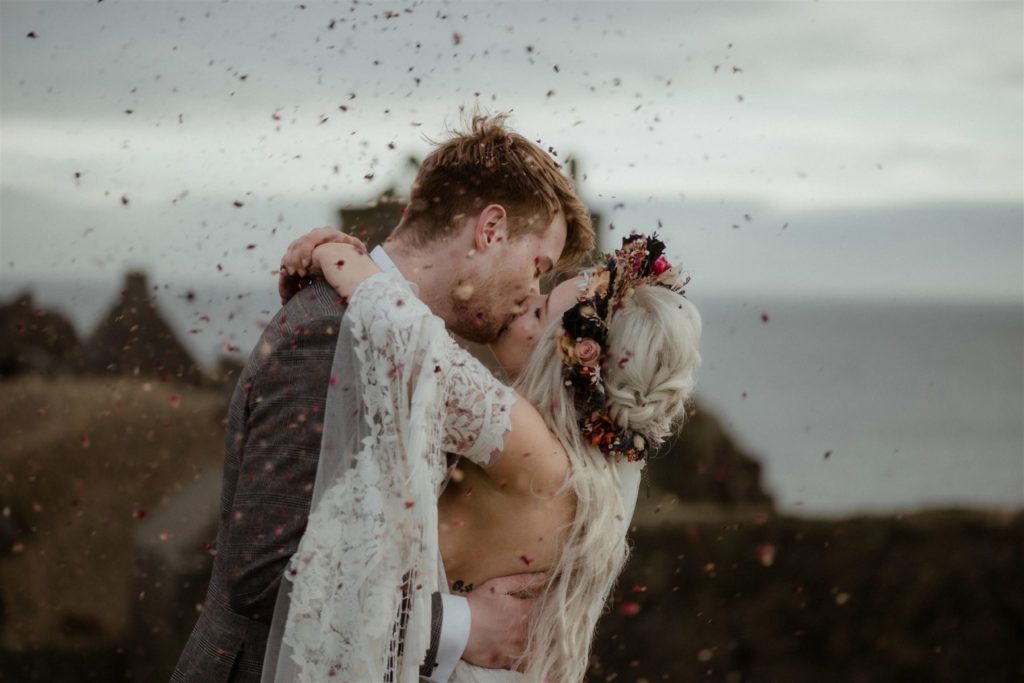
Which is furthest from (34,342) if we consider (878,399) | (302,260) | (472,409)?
(878,399)

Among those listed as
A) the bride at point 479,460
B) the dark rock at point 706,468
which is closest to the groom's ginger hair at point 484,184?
the bride at point 479,460

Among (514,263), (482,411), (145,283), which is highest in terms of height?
(514,263)

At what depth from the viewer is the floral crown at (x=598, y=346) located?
277cm

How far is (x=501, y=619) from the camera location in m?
2.67

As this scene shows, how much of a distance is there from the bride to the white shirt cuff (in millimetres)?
58

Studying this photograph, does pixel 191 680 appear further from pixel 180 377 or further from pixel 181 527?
pixel 180 377

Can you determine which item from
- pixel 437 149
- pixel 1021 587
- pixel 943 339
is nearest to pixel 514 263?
pixel 437 149

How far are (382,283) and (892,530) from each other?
6485mm

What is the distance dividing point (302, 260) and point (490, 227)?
1.93 feet

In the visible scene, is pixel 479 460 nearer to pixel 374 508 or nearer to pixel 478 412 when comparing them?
pixel 478 412

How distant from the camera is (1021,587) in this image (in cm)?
807

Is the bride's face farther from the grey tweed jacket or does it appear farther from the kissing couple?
the grey tweed jacket

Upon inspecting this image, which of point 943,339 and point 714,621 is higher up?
point 714,621

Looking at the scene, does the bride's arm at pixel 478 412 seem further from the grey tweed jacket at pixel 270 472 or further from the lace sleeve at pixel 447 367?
the grey tweed jacket at pixel 270 472
